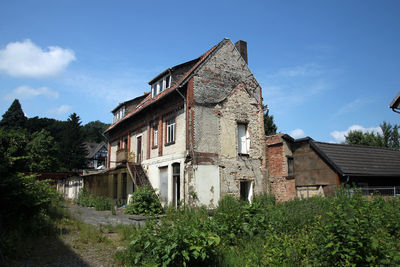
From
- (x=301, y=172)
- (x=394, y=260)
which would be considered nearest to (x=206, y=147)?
(x=301, y=172)

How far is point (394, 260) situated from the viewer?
5.02 m

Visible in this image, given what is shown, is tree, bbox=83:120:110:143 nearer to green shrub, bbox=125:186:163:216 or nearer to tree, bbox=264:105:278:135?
tree, bbox=264:105:278:135

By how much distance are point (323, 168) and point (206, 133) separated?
6.27 m

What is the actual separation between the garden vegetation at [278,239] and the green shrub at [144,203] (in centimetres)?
821

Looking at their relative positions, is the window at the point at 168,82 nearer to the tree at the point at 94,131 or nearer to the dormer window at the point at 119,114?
the dormer window at the point at 119,114

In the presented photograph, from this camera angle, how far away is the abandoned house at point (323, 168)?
14.7 meters

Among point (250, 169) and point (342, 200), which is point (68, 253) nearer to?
point (342, 200)

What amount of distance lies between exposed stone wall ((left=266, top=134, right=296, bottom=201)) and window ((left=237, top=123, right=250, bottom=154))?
138 centimetres

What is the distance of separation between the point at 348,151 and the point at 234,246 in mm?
11792

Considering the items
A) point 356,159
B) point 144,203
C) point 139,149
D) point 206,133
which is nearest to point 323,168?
point 356,159

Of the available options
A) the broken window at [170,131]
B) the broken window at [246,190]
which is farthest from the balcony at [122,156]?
the broken window at [246,190]

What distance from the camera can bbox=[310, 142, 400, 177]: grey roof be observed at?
1469 cm

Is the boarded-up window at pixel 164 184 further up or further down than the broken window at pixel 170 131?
further down

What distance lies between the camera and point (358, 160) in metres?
15.9
